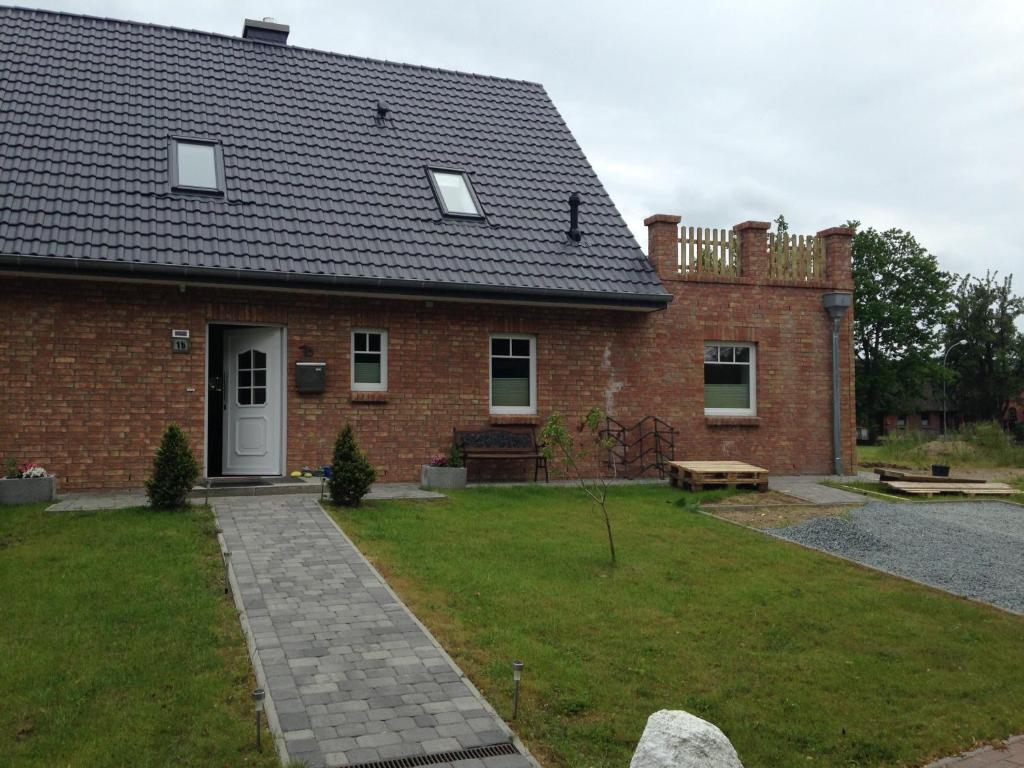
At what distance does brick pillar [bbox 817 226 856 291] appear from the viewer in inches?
674

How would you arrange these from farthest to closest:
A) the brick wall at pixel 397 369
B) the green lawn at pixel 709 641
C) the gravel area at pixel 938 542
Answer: the brick wall at pixel 397 369 < the gravel area at pixel 938 542 < the green lawn at pixel 709 641

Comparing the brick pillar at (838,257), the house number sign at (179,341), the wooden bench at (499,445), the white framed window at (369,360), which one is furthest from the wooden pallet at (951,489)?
the house number sign at (179,341)

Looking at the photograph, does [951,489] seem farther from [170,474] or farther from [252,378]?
[170,474]

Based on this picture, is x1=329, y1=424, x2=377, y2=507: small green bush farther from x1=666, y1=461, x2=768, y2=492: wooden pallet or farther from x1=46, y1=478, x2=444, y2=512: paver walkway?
x1=666, y1=461, x2=768, y2=492: wooden pallet

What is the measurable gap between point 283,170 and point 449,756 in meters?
12.1

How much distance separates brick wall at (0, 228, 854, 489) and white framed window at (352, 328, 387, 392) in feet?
0.56

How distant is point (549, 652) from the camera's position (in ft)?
19.9

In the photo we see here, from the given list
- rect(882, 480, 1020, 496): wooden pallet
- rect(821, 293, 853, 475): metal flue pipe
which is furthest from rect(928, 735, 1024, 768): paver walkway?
rect(821, 293, 853, 475): metal flue pipe

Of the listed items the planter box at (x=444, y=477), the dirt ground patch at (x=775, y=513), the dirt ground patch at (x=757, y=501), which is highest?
the planter box at (x=444, y=477)

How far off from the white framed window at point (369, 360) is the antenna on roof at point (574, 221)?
12.5 ft

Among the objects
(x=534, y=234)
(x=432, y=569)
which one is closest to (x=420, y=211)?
(x=534, y=234)

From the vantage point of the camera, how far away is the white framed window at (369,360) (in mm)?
13977

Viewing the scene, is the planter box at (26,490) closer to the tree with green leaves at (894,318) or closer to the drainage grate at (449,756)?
the drainage grate at (449,756)

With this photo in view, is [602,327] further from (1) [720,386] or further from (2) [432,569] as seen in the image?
(2) [432,569]
